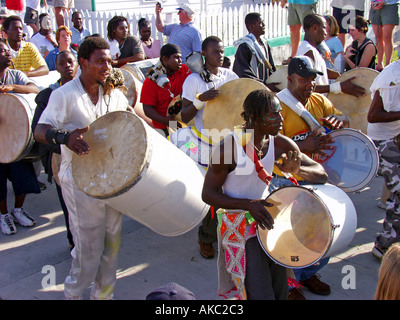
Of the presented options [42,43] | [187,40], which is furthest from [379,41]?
[42,43]

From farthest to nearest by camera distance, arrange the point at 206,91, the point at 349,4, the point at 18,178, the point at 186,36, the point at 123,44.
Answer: the point at 349,4 → the point at 186,36 → the point at 123,44 → the point at 18,178 → the point at 206,91

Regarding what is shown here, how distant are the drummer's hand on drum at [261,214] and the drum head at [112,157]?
766 mm

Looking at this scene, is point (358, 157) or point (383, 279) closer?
point (383, 279)

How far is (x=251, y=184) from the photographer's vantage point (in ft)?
9.91

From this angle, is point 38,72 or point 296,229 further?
point 38,72

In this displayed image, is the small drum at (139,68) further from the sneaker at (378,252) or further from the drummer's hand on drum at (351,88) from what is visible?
the sneaker at (378,252)

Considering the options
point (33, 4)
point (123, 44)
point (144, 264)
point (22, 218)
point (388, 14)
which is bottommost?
point (144, 264)

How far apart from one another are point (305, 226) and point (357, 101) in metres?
2.46

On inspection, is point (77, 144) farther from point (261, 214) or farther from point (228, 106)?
point (228, 106)

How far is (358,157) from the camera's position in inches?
157

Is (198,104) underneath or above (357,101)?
above

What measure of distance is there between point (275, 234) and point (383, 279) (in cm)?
123
